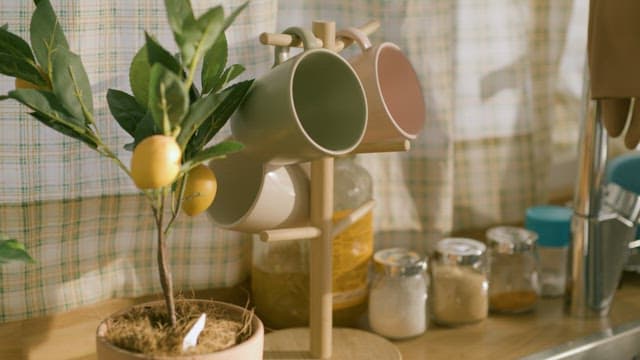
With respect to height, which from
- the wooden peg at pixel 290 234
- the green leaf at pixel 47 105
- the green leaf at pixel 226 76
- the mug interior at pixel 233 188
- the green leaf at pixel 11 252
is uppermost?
the green leaf at pixel 226 76

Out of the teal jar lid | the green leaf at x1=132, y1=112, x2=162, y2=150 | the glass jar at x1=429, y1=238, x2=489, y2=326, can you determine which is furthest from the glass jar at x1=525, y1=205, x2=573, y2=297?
the green leaf at x1=132, y1=112, x2=162, y2=150

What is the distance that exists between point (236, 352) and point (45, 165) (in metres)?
0.37

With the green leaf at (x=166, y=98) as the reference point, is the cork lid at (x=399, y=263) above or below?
below

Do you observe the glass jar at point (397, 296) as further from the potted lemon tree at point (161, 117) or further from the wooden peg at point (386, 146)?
the potted lemon tree at point (161, 117)

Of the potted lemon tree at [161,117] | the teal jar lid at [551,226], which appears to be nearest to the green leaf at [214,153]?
the potted lemon tree at [161,117]

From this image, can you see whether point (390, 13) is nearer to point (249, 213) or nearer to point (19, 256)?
point (249, 213)

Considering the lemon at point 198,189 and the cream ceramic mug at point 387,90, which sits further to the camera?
the cream ceramic mug at point 387,90

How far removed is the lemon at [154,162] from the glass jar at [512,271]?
0.67 metres

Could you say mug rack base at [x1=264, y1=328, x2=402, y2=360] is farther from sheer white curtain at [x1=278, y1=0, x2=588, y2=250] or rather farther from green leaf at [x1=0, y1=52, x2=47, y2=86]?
green leaf at [x1=0, y1=52, x2=47, y2=86]

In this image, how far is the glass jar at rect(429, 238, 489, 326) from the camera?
117cm

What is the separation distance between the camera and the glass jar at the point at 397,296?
111 centimetres

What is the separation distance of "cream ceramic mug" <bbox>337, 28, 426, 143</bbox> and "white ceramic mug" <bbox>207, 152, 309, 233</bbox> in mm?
110

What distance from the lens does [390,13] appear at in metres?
1.20

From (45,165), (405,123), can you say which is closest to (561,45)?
(405,123)
